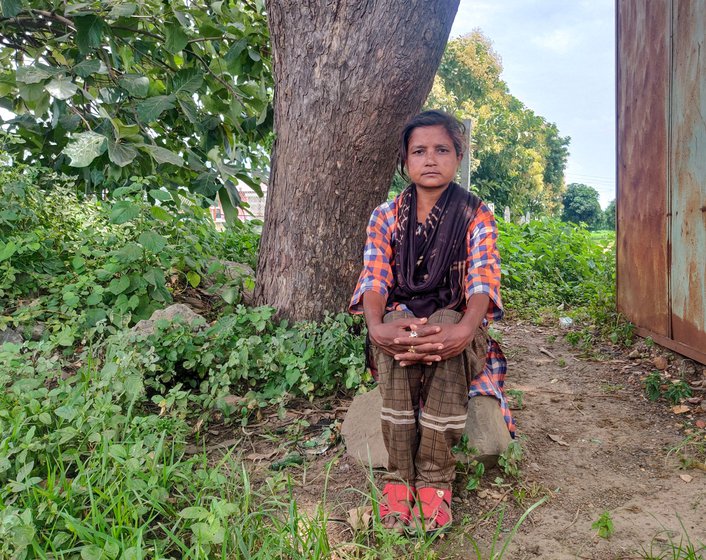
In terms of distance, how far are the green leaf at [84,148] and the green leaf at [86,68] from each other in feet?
1.49

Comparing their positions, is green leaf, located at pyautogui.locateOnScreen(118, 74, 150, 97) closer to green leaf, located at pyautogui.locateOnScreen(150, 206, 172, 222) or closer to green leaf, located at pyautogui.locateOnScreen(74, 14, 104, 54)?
green leaf, located at pyautogui.locateOnScreen(74, 14, 104, 54)

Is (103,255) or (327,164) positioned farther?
(103,255)

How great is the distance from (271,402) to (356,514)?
946 millimetres

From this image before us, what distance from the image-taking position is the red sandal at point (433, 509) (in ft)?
6.75

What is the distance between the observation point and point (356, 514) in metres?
2.13

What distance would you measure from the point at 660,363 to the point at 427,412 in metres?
2.56

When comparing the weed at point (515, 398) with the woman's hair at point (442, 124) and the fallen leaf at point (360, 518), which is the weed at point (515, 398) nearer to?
the fallen leaf at point (360, 518)

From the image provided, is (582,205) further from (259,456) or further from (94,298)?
(259,456)

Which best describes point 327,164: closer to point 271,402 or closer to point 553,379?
point 271,402

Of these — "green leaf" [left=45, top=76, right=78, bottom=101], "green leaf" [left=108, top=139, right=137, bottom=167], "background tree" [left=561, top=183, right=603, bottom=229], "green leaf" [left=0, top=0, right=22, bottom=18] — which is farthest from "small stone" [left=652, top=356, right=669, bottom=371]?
"background tree" [left=561, top=183, right=603, bottom=229]

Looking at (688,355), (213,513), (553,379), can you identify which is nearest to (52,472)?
(213,513)

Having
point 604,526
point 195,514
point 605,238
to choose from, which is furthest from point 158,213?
point 605,238

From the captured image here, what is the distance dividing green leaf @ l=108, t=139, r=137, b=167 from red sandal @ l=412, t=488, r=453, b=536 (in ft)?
9.40

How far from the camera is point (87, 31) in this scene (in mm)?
3850
